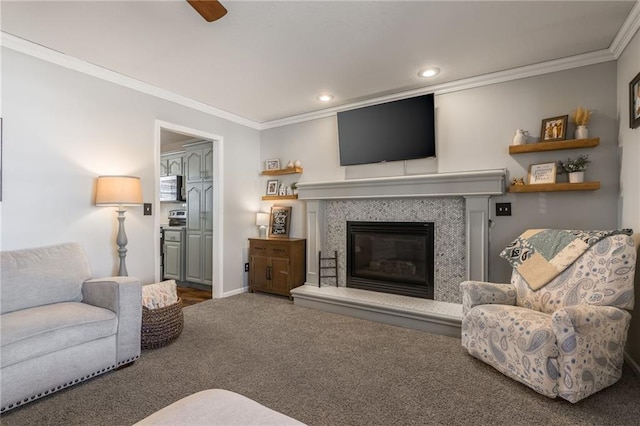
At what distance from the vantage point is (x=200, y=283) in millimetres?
4711

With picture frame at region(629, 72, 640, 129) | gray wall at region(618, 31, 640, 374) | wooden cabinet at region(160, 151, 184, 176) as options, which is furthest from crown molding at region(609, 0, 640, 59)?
wooden cabinet at region(160, 151, 184, 176)

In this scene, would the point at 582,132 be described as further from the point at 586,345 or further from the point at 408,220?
the point at 586,345

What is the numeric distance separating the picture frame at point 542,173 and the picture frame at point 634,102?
0.58m

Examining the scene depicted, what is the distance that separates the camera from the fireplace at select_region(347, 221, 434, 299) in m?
3.38

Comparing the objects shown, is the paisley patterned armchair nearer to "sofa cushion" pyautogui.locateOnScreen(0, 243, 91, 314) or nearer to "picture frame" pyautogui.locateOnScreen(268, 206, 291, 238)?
"picture frame" pyautogui.locateOnScreen(268, 206, 291, 238)

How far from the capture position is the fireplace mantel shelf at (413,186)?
9.45 ft

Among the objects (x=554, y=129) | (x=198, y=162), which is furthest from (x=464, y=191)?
(x=198, y=162)

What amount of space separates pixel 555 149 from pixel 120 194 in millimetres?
3773

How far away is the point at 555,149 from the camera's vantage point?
2.72 m

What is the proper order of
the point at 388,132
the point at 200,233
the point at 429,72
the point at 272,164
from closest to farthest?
the point at 429,72, the point at 388,132, the point at 272,164, the point at 200,233

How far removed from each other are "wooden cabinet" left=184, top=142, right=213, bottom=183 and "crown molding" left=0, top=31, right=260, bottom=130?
2.63 ft

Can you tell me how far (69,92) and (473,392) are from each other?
12.5ft

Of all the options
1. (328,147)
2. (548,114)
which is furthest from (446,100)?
(328,147)

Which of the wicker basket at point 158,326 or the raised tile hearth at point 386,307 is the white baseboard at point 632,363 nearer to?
the raised tile hearth at point 386,307
